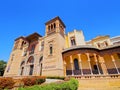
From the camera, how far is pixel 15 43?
105ft

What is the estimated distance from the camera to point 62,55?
20297 mm

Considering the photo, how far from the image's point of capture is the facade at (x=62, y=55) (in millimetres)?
17984

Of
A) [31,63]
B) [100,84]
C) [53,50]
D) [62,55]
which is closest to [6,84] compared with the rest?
→ [100,84]

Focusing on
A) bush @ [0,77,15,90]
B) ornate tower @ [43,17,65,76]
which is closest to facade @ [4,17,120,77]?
ornate tower @ [43,17,65,76]

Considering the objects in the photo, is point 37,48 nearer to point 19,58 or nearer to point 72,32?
point 19,58

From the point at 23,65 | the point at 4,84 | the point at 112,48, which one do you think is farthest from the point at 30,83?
the point at 23,65

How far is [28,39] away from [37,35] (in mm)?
3731

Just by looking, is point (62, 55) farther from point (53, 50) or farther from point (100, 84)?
point (100, 84)

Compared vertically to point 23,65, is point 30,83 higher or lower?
lower

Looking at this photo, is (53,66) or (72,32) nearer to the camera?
(53,66)

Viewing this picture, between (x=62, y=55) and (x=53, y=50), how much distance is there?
2.35 m

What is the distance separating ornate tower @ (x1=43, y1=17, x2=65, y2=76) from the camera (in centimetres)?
1830

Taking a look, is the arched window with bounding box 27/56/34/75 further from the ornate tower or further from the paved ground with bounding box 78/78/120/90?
the paved ground with bounding box 78/78/120/90

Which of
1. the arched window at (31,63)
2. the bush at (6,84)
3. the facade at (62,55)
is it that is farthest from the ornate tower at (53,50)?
the bush at (6,84)
